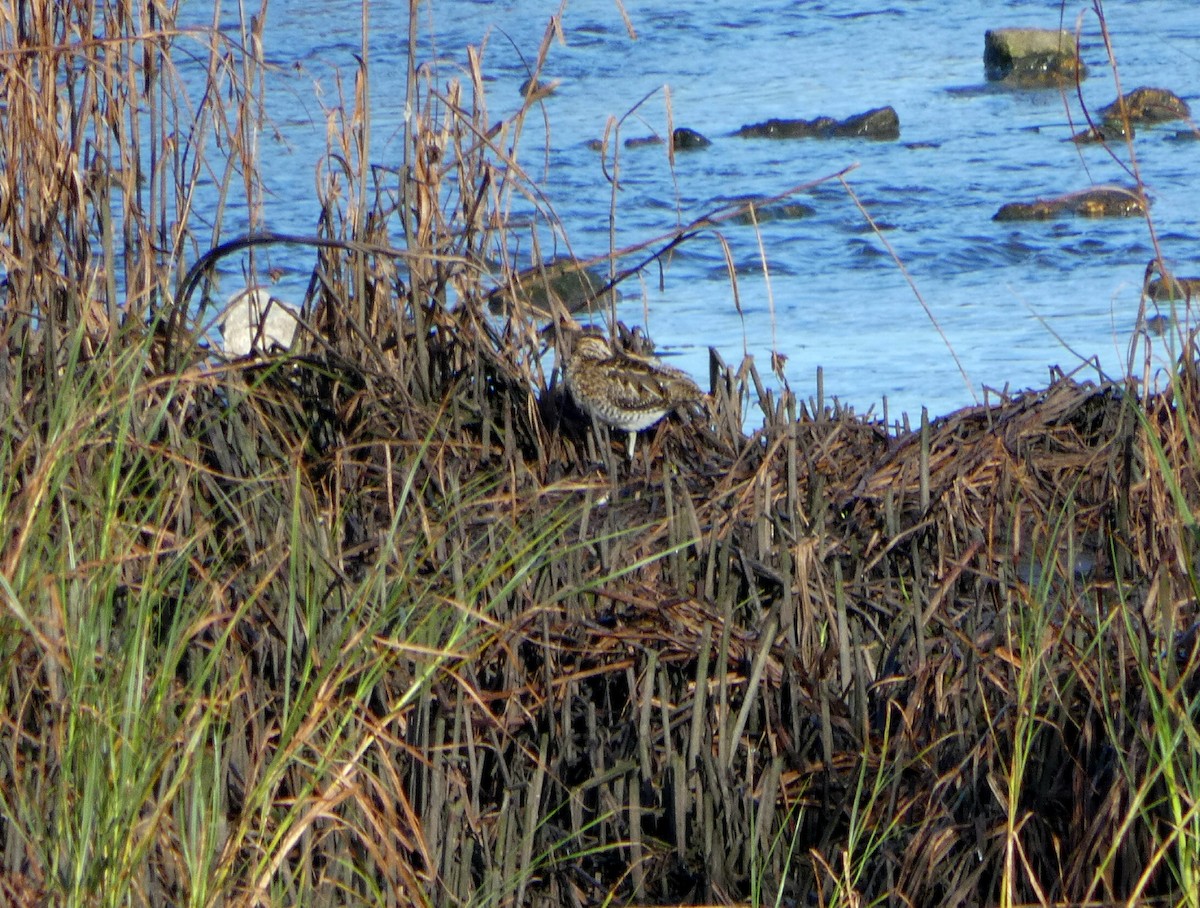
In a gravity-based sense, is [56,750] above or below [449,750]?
above

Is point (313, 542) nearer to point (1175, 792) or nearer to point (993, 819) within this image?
point (993, 819)

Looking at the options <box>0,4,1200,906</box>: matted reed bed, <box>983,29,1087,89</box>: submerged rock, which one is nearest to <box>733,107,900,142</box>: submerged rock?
<box>983,29,1087,89</box>: submerged rock

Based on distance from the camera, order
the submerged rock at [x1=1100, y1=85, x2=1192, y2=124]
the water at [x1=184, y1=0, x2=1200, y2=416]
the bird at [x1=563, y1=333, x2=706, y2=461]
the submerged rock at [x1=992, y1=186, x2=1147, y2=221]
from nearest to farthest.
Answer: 1. the bird at [x1=563, y1=333, x2=706, y2=461]
2. the water at [x1=184, y1=0, x2=1200, y2=416]
3. the submerged rock at [x1=992, y1=186, x2=1147, y2=221]
4. the submerged rock at [x1=1100, y1=85, x2=1192, y2=124]

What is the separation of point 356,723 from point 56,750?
59 cm

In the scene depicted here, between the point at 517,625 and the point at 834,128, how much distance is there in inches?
371

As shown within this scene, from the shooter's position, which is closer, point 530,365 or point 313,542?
point 313,542

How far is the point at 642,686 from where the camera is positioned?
346 cm

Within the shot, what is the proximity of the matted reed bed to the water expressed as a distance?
56 centimetres

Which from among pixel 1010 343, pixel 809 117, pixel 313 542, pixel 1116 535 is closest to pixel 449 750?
pixel 313 542

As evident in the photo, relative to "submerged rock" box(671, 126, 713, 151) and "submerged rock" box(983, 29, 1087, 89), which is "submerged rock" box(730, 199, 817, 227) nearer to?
"submerged rock" box(671, 126, 713, 151)

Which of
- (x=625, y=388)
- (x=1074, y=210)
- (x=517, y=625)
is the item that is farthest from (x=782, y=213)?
(x=517, y=625)

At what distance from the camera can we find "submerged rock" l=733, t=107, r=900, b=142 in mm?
12320

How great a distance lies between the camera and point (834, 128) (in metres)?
12.4

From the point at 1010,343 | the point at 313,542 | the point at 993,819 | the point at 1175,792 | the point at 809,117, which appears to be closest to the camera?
the point at 1175,792
